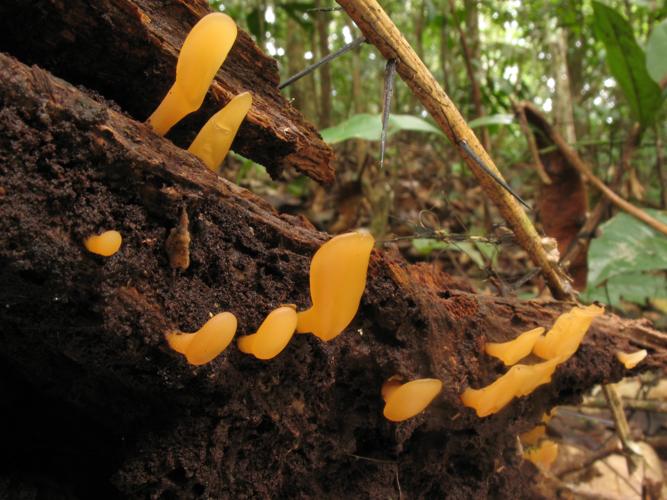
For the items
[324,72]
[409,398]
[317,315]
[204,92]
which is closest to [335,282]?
[317,315]

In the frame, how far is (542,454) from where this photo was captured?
8.10 ft

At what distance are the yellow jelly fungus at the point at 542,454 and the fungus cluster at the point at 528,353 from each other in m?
0.63

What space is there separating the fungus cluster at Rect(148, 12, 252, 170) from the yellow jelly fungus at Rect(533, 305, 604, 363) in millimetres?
1145

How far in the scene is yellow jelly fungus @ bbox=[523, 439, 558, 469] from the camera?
2.37 meters

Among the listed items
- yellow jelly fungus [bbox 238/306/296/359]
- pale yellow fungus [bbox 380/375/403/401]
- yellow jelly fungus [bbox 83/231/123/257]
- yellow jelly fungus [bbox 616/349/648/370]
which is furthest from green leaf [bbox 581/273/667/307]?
yellow jelly fungus [bbox 83/231/123/257]

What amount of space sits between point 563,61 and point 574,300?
3680 mm

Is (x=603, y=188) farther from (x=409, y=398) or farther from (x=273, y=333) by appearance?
(x=273, y=333)

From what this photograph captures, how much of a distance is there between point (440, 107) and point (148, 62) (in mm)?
820

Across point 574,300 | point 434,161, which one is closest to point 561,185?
point 574,300

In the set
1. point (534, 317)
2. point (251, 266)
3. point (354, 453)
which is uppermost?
point (251, 266)

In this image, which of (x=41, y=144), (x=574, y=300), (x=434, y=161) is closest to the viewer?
(x=41, y=144)

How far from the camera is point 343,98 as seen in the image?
6570mm

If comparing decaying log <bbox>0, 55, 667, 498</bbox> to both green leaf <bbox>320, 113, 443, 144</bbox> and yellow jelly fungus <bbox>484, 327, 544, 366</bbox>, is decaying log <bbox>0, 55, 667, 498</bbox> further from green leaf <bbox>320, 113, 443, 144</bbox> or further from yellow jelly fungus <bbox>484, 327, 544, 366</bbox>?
green leaf <bbox>320, 113, 443, 144</bbox>

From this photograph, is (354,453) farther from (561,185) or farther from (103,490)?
(561,185)
